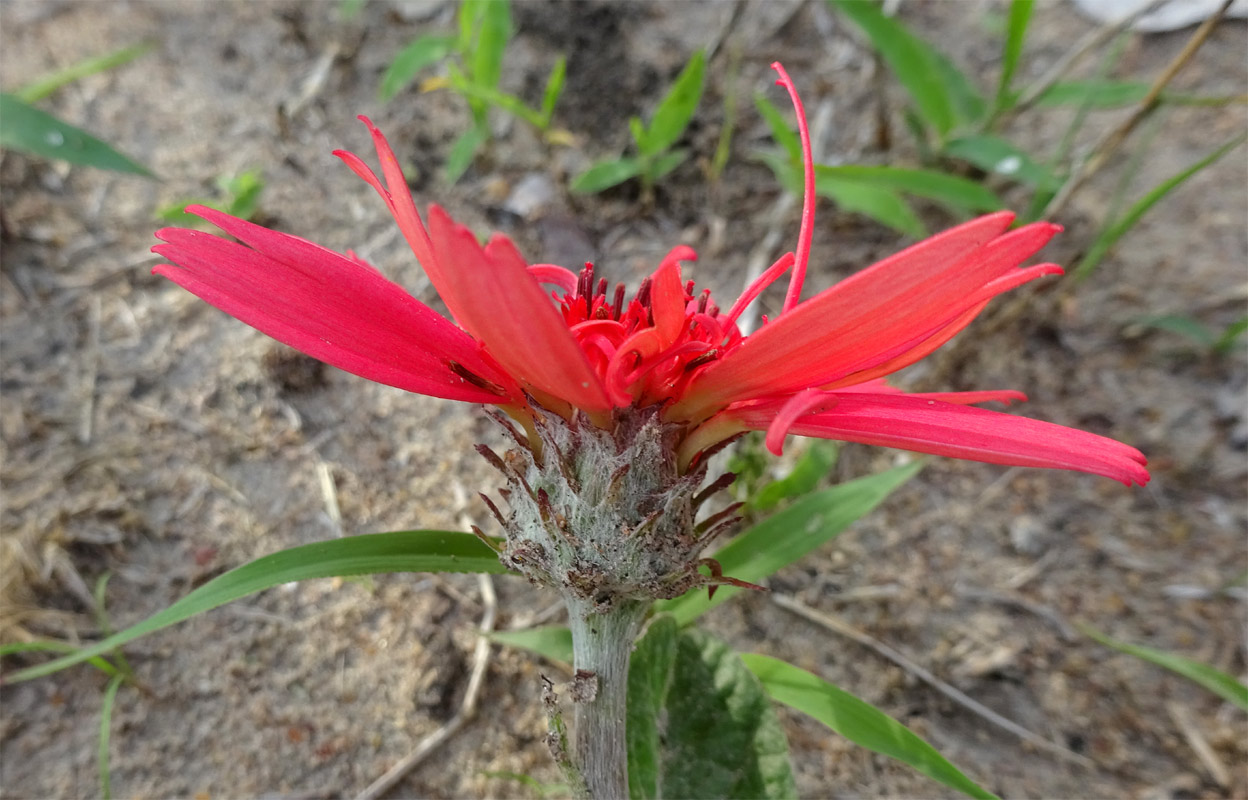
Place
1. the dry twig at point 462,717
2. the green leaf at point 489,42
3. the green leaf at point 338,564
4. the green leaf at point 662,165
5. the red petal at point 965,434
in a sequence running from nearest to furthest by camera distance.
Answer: the red petal at point 965,434
the green leaf at point 338,564
the dry twig at point 462,717
the green leaf at point 489,42
the green leaf at point 662,165

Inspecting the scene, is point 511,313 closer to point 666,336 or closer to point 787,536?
point 666,336

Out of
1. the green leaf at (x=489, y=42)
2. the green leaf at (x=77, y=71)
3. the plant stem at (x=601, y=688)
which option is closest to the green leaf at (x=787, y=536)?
the plant stem at (x=601, y=688)

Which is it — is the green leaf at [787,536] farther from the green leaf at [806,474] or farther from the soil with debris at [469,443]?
the soil with debris at [469,443]

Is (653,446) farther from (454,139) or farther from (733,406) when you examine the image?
(454,139)

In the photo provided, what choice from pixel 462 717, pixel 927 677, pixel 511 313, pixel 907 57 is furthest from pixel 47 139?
pixel 927 677

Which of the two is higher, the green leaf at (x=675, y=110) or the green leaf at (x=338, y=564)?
the green leaf at (x=675, y=110)
